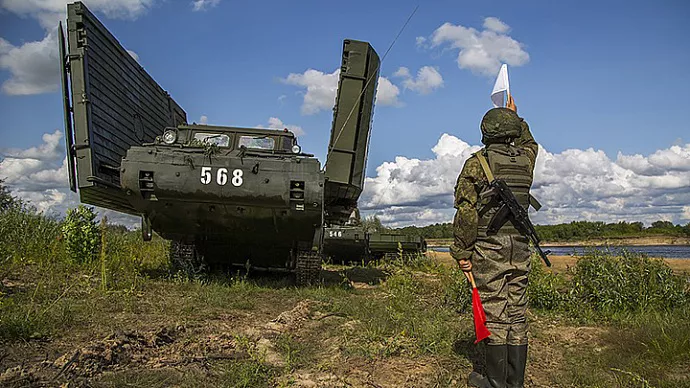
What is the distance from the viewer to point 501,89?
4.33m

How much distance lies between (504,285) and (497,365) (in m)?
0.47

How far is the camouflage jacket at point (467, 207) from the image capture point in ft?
11.5

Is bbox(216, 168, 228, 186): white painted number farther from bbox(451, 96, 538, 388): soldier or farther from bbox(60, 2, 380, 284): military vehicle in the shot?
bbox(451, 96, 538, 388): soldier

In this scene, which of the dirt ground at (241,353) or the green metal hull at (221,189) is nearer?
the dirt ground at (241,353)

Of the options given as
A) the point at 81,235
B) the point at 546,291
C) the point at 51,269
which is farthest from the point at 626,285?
the point at 81,235

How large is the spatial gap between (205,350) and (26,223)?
263 inches

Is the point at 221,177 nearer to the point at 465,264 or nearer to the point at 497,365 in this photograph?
the point at 465,264

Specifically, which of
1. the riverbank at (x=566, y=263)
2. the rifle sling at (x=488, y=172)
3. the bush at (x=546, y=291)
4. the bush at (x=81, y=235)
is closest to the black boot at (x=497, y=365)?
the rifle sling at (x=488, y=172)

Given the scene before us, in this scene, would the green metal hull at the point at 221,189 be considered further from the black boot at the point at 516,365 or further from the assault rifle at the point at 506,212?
the black boot at the point at 516,365

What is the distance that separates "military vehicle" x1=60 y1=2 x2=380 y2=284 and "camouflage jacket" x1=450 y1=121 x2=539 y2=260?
307 centimetres

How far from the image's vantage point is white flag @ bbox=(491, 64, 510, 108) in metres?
4.28

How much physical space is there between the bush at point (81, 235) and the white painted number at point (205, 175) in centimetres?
293

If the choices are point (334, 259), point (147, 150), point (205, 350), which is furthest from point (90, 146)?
point (334, 259)

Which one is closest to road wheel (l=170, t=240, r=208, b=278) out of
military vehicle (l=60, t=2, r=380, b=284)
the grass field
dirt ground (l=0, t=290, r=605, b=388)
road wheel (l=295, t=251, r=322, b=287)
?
military vehicle (l=60, t=2, r=380, b=284)
